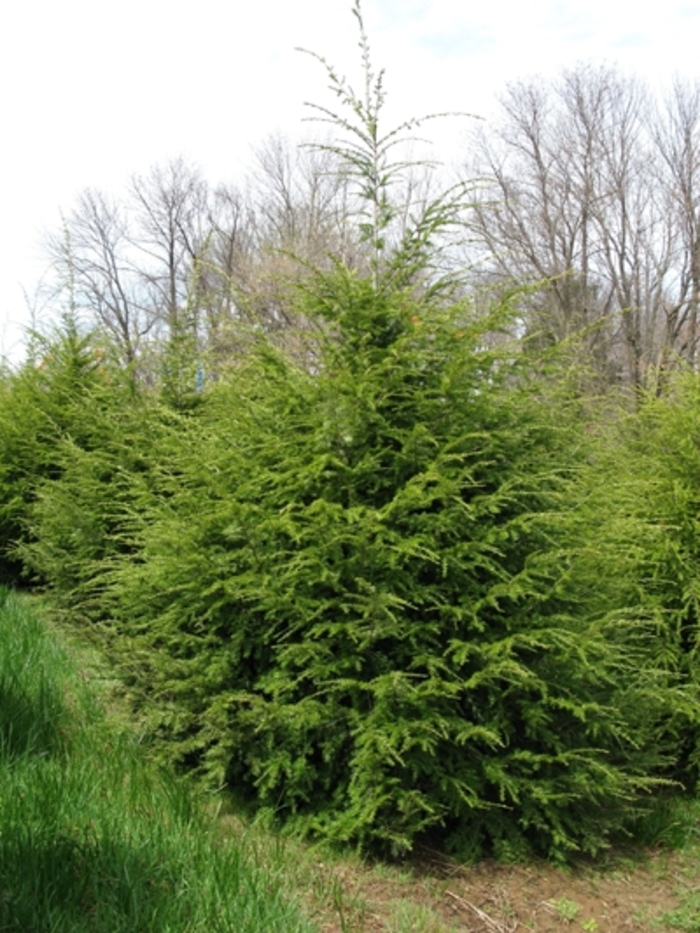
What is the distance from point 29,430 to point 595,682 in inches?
258

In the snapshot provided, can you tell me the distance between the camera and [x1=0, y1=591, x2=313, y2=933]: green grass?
264 cm

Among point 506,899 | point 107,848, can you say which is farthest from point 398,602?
point 107,848

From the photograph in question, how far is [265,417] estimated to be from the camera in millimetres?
4109

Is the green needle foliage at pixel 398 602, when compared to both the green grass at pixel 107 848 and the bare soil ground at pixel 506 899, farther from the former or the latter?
the green grass at pixel 107 848

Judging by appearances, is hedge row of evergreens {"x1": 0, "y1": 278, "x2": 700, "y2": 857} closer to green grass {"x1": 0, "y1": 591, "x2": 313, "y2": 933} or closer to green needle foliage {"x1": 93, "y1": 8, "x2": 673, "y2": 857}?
green needle foliage {"x1": 93, "y1": 8, "x2": 673, "y2": 857}

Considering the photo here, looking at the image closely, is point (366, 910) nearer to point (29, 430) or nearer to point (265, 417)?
point (265, 417)

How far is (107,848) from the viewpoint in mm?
2922

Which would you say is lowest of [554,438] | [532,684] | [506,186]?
[532,684]

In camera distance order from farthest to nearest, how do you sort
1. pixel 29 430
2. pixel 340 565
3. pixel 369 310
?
pixel 29 430 < pixel 369 310 < pixel 340 565

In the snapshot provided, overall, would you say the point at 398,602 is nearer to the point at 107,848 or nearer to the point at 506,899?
the point at 506,899

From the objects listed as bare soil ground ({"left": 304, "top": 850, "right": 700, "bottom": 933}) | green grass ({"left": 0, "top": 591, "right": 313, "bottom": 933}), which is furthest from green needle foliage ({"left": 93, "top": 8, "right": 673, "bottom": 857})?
green grass ({"left": 0, "top": 591, "right": 313, "bottom": 933})

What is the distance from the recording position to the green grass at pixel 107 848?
2639mm

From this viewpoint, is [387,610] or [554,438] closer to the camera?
[387,610]

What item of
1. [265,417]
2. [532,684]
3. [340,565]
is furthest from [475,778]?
[265,417]
